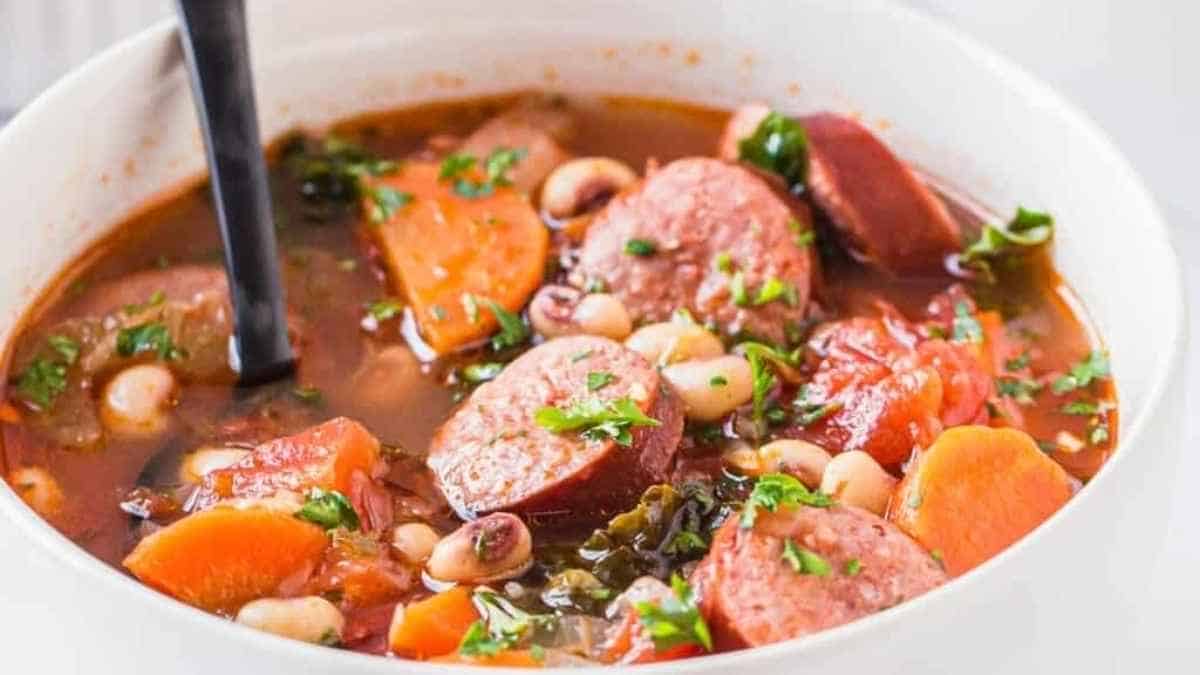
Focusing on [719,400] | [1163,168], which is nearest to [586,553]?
[719,400]

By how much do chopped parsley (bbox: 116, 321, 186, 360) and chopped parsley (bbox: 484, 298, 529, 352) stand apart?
587mm

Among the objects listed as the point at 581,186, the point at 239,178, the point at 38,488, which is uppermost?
the point at 239,178

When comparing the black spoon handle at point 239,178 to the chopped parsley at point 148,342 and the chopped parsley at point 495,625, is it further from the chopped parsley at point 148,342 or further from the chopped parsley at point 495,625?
the chopped parsley at point 495,625

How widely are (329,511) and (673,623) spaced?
643 mm

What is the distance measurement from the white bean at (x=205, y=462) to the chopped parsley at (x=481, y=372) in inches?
17.6

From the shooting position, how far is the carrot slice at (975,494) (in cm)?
293

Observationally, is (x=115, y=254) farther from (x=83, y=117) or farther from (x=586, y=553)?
(x=586, y=553)

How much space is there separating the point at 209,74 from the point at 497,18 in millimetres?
983

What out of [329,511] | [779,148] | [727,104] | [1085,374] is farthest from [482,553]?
[727,104]

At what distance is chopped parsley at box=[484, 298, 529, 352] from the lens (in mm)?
3527

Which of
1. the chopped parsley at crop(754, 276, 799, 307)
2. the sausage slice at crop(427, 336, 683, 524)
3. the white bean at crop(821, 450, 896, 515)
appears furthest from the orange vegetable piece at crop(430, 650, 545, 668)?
the chopped parsley at crop(754, 276, 799, 307)

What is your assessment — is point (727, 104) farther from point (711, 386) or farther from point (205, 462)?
point (205, 462)

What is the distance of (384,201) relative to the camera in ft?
12.6

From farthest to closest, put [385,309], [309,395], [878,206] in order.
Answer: [878,206] < [385,309] < [309,395]
